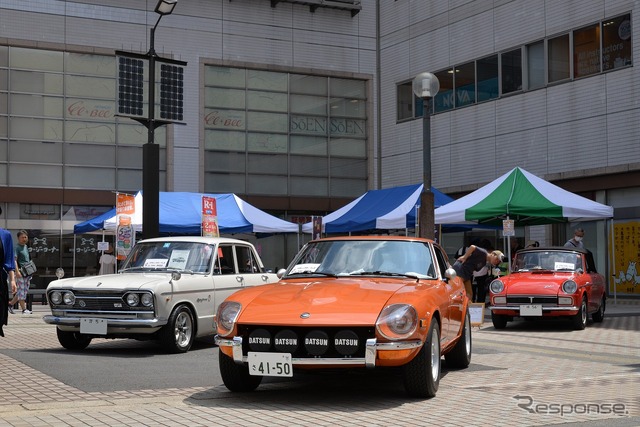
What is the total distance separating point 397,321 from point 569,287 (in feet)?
29.0

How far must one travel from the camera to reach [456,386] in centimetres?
856

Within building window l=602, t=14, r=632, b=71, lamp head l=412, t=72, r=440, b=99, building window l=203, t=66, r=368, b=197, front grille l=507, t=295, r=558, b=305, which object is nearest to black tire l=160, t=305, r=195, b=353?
front grille l=507, t=295, r=558, b=305

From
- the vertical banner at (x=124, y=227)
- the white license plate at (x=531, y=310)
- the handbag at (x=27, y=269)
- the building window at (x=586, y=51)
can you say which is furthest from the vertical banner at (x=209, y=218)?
the building window at (x=586, y=51)

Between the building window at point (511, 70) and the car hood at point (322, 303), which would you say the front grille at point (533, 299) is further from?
the building window at point (511, 70)

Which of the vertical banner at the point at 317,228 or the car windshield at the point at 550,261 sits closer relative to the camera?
the car windshield at the point at 550,261

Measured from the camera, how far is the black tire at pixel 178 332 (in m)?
11.2

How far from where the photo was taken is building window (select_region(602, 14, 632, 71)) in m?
24.3

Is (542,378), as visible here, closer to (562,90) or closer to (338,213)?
(338,213)

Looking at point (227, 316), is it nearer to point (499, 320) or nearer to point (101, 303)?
point (101, 303)

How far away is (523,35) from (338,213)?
8908 mm

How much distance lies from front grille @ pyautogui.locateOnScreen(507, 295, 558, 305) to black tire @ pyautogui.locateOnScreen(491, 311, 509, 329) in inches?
19.7

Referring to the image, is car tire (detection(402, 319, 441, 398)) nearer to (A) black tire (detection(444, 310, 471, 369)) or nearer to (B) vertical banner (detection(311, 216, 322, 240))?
(A) black tire (detection(444, 310, 471, 369))

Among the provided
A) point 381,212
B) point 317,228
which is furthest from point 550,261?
point 317,228

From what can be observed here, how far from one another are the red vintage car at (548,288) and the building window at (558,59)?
11.1m
